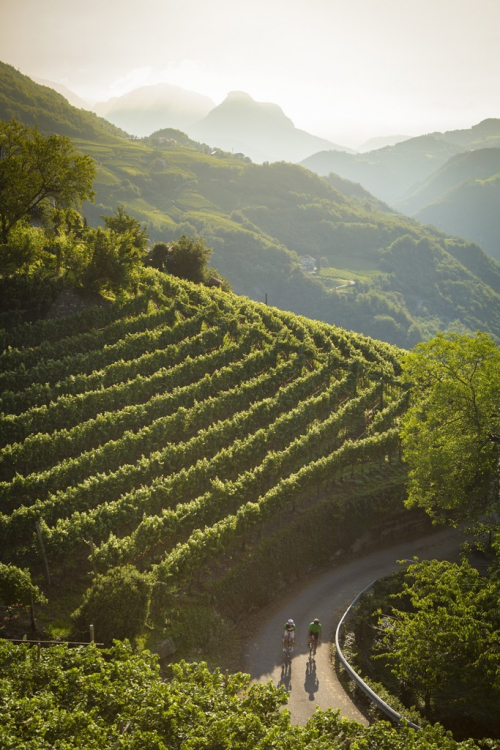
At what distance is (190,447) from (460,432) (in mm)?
14057

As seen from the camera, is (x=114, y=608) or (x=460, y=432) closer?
A: (x=114, y=608)

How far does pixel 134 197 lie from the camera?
192000 millimetres

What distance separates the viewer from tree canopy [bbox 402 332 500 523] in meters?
27.2

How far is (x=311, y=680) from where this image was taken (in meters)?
21.1

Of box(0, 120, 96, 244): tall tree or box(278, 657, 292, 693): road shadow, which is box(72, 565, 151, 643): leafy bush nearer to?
box(278, 657, 292, 693): road shadow

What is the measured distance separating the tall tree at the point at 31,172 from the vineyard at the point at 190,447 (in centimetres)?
921

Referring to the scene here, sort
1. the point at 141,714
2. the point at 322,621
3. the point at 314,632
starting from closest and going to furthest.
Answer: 1. the point at 141,714
2. the point at 314,632
3. the point at 322,621

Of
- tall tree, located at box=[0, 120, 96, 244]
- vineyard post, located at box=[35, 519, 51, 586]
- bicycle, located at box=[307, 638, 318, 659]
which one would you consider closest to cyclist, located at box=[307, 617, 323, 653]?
bicycle, located at box=[307, 638, 318, 659]

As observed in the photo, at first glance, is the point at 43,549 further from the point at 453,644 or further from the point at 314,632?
the point at 453,644

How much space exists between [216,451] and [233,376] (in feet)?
25.0

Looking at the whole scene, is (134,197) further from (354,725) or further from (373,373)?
(354,725)

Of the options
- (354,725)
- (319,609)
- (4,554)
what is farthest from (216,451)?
(354,725)

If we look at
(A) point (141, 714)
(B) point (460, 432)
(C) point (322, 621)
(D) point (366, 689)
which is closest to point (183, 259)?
(B) point (460, 432)

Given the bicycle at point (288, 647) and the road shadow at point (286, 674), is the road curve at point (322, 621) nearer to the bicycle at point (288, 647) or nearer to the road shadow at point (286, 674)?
the road shadow at point (286, 674)
